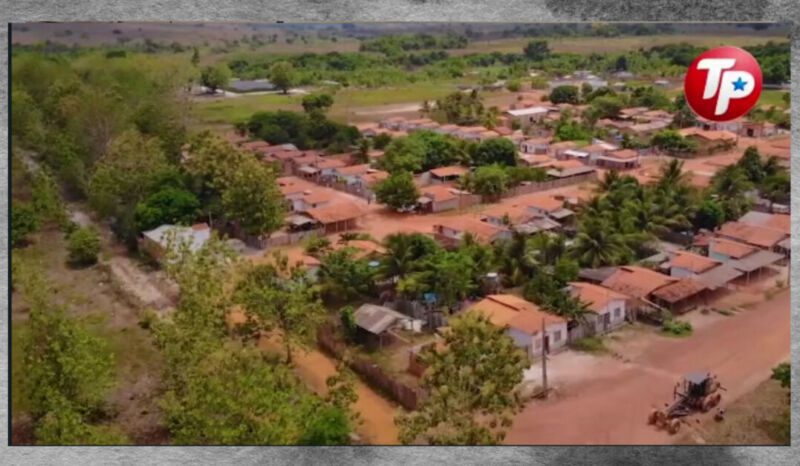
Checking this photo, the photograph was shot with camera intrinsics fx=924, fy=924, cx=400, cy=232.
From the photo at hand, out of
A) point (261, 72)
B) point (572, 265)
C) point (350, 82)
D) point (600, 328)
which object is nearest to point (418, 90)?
point (350, 82)

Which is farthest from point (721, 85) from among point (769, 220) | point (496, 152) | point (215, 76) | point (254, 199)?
point (215, 76)

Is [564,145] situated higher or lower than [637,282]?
higher

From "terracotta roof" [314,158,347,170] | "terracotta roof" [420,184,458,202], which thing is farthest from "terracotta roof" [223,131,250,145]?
Answer: "terracotta roof" [420,184,458,202]

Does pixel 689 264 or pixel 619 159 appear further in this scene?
pixel 619 159

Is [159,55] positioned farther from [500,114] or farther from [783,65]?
[783,65]

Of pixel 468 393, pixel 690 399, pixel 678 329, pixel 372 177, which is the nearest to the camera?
pixel 468 393

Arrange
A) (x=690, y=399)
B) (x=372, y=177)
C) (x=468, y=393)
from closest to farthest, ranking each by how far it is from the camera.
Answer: (x=468, y=393), (x=690, y=399), (x=372, y=177)

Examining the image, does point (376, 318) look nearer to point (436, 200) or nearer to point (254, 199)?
point (436, 200)

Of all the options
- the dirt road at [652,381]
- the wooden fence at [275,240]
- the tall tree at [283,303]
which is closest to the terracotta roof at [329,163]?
the wooden fence at [275,240]
